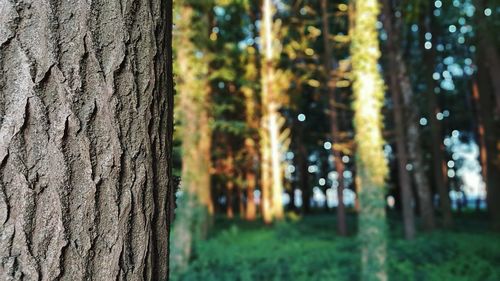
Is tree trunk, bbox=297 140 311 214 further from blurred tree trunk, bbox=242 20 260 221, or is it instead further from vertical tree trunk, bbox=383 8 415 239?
vertical tree trunk, bbox=383 8 415 239

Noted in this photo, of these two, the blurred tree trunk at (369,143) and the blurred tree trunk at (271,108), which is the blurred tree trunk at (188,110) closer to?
the blurred tree trunk at (369,143)

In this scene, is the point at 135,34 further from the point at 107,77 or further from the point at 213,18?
the point at 213,18

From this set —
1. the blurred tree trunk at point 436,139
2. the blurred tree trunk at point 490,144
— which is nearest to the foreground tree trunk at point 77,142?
the blurred tree trunk at point 490,144

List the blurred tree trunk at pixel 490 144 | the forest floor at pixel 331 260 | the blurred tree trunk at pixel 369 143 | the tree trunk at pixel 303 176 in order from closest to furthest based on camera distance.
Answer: the blurred tree trunk at pixel 369 143 < the forest floor at pixel 331 260 < the blurred tree trunk at pixel 490 144 < the tree trunk at pixel 303 176

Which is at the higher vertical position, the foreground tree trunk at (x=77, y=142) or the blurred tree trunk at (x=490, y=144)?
the blurred tree trunk at (x=490, y=144)

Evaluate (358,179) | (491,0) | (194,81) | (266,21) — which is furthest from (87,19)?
(266,21)

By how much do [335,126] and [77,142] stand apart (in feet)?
60.4

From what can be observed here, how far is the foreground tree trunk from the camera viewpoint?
4.65ft

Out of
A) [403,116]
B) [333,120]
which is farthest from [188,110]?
[403,116]

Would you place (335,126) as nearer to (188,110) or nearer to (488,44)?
(188,110)

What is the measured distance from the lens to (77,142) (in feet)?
4.84

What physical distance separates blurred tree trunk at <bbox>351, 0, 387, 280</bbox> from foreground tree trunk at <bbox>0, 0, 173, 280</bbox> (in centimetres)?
811

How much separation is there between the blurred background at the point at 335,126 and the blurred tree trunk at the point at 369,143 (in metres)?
0.02

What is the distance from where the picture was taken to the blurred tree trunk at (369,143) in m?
9.28
